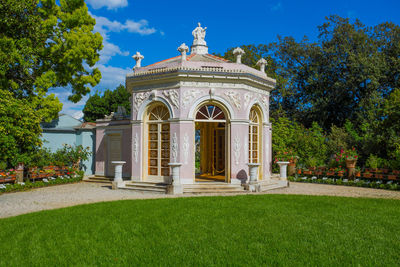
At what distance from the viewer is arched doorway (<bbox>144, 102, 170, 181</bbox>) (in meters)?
12.2

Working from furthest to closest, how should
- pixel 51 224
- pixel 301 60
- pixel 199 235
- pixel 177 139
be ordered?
pixel 301 60
pixel 177 139
pixel 51 224
pixel 199 235

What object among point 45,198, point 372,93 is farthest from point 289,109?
point 45,198

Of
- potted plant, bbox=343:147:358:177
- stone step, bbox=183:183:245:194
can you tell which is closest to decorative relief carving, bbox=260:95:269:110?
stone step, bbox=183:183:245:194

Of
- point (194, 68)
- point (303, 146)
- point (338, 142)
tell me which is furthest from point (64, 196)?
point (338, 142)

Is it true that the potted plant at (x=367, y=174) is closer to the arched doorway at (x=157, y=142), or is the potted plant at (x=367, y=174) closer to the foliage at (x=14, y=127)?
the arched doorway at (x=157, y=142)

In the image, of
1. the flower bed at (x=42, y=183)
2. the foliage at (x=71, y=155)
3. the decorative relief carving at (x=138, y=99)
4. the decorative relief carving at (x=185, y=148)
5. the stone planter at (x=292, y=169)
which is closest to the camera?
the flower bed at (x=42, y=183)

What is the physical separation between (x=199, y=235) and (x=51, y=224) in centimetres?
301

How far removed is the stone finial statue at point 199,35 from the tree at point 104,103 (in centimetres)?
1999

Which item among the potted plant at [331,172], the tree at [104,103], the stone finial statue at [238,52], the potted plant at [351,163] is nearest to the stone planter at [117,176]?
the stone finial statue at [238,52]

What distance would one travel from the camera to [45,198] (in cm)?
1013

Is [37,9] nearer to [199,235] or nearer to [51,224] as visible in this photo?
[51,224]

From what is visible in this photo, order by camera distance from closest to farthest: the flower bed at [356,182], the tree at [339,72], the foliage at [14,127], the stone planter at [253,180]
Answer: the foliage at [14,127]
the stone planter at [253,180]
the flower bed at [356,182]
the tree at [339,72]

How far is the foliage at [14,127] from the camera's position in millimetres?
10930

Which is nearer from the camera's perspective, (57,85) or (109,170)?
A: (109,170)
